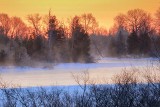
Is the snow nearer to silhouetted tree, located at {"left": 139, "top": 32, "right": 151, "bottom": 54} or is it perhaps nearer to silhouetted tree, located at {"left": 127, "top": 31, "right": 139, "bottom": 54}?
silhouetted tree, located at {"left": 139, "top": 32, "right": 151, "bottom": 54}

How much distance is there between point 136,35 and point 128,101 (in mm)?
53680

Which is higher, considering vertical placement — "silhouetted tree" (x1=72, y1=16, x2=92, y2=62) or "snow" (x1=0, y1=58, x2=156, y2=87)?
"silhouetted tree" (x1=72, y1=16, x2=92, y2=62)

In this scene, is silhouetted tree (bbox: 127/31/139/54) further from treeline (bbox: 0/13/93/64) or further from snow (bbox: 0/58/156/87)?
snow (bbox: 0/58/156/87)

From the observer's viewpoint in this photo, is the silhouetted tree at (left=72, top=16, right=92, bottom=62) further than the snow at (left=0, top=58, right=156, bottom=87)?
Yes

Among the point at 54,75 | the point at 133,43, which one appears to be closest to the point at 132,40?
the point at 133,43

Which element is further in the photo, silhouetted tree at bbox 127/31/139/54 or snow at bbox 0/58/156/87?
silhouetted tree at bbox 127/31/139/54

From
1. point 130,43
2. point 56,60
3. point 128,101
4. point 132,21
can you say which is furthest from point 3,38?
point 128,101

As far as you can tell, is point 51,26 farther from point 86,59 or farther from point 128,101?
point 128,101

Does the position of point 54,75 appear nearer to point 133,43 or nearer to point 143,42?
point 143,42

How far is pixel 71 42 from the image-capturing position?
58.4 meters

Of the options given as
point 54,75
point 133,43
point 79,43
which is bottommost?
point 54,75

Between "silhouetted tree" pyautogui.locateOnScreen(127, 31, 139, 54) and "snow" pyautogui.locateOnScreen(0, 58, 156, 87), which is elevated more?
"silhouetted tree" pyautogui.locateOnScreen(127, 31, 139, 54)

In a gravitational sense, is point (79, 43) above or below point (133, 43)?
below

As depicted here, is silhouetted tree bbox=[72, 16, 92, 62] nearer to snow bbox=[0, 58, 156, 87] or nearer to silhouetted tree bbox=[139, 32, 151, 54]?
silhouetted tree bbox=[139, 32, 151, 54]
